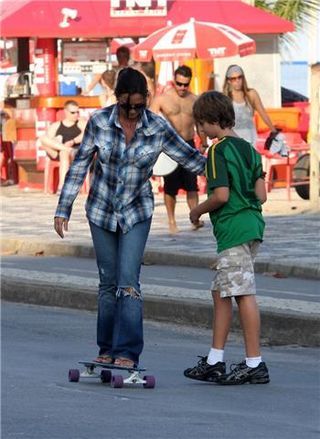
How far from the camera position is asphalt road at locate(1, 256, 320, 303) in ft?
43.8

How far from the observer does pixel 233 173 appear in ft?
29.8

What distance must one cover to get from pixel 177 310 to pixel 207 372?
9.62ft

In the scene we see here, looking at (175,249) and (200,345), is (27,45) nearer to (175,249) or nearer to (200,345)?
(175,249)

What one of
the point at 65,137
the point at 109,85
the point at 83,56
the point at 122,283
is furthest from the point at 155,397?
the point at 83,56

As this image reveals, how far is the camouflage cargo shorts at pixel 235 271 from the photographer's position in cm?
913

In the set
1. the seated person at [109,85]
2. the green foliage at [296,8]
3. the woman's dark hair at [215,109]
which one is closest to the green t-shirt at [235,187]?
the woman's dark hair at [215,109]

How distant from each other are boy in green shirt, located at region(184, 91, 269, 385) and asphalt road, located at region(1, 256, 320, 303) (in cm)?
341

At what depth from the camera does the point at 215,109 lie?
9.19 m

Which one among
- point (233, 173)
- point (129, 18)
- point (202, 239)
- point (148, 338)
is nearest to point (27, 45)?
point (129, 18)

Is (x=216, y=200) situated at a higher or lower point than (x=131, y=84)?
lower

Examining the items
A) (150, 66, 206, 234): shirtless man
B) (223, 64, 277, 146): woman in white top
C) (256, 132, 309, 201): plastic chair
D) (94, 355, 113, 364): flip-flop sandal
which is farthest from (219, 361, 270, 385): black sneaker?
(256, 132, 309, 201): plastic chair

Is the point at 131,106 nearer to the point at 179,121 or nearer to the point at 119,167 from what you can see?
the point at 119,167

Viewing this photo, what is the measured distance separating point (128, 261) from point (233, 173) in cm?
79

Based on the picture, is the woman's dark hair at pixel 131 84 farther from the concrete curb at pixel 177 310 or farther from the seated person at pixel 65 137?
the seated person at pixel 65 137
